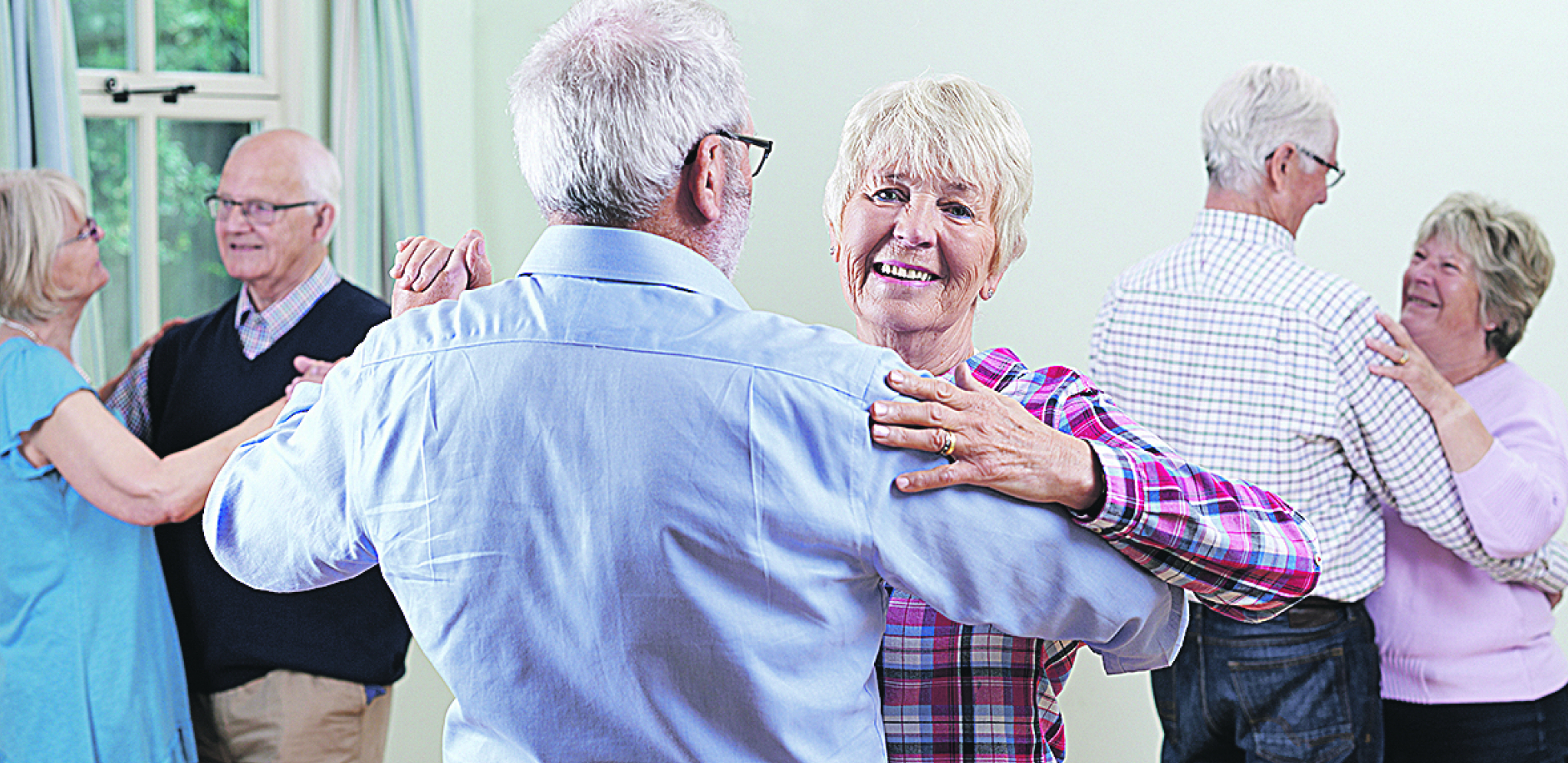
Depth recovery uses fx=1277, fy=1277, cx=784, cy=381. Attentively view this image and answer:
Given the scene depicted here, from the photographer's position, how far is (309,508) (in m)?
1.14

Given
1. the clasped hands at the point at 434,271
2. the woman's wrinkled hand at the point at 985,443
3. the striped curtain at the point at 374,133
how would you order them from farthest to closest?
1. the striped curtain at the point at 374,133
2. the clasped hands at the point at 434,271
3. the woman's wrinkled hand at the point at 985,443

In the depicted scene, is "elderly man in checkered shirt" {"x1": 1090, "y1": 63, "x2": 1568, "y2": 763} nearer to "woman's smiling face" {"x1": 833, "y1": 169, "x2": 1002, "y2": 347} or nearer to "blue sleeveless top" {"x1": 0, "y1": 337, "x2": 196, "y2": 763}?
"woman's smiling face" {"x1": 833, "y1": 169, "x2": 1002, "y2": 347}

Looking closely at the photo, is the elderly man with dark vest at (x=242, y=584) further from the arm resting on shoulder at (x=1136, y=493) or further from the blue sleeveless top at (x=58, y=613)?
the arm resting on shoulder at (x=1136, y=493)

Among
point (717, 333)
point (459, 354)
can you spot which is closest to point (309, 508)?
point (459, 354)

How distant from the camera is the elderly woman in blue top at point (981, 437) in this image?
1.02m

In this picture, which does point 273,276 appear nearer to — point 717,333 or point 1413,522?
point 717,333

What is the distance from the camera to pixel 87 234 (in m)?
2.54

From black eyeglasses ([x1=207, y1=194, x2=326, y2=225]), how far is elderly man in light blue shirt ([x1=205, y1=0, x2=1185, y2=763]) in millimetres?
1820

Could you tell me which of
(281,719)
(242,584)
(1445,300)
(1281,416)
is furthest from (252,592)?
(1445,300)

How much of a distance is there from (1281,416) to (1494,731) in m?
0.72

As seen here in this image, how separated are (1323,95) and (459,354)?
77.8 inches

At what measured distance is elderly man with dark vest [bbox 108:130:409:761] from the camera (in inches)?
101

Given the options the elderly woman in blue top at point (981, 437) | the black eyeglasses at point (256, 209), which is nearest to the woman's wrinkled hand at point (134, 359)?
the black eyeglasses at point (256, 209)

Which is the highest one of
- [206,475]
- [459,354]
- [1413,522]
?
[459,354]
